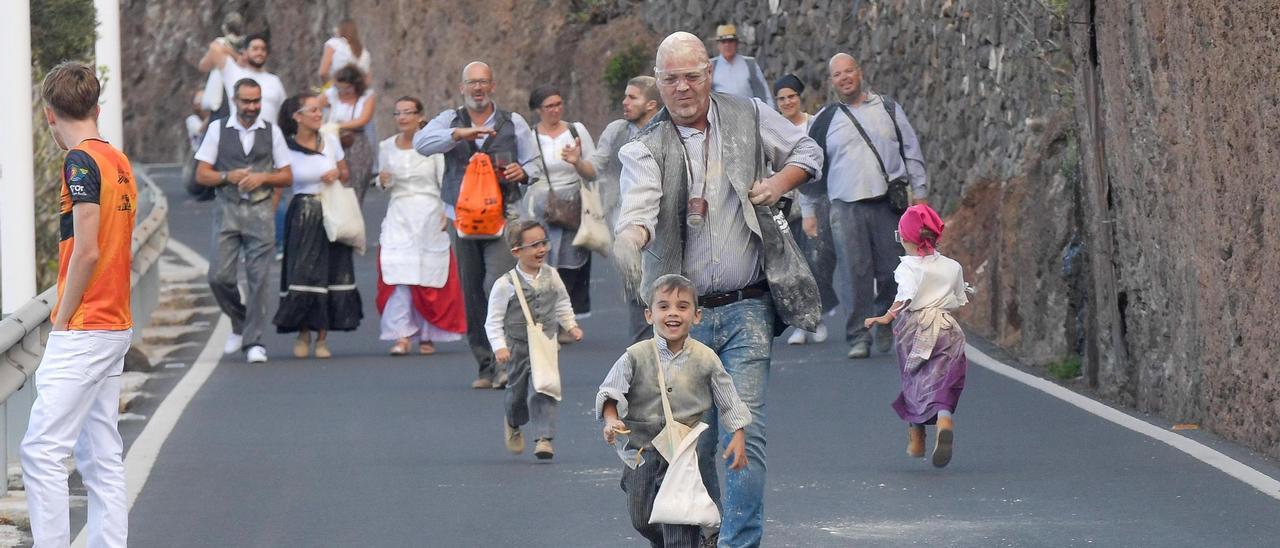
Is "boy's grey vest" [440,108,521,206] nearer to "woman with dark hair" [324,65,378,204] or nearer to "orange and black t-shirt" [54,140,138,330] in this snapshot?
"woman with dark hair" [324,65,378,204]

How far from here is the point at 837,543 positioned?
28.0 ft

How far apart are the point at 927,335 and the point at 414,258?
6.25m

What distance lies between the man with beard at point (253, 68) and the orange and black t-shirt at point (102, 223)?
1455cm

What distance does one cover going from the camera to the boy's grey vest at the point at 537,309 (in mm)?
11112

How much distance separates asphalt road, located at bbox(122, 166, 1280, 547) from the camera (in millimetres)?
8812

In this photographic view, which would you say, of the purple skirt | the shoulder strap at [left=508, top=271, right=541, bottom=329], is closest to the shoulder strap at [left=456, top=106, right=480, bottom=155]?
the shoulder strap at [left=508, top=271, right=541, bottom=329]

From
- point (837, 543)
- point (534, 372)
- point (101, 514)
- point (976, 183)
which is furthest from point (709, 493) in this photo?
point (976, 183)

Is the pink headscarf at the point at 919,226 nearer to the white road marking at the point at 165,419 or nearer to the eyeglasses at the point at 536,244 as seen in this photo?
the eyeglasses at the point at 536,244

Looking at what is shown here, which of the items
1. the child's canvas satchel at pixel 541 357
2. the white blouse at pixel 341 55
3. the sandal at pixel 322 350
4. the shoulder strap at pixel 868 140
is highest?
the white blouse at pixel 341 55

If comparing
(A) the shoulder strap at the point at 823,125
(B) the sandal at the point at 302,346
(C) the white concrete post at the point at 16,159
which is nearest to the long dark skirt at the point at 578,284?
(B) the sandal at the point at 302,346

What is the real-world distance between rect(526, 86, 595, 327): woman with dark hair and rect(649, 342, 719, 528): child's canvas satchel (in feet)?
21.9

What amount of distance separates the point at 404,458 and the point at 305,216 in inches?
203

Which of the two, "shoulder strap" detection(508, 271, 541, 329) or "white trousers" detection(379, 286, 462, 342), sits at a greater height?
"shoulder strap" detection(508, 271, 541, 329)

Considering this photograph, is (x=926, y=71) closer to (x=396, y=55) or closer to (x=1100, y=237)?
(x=1100, y=237)
